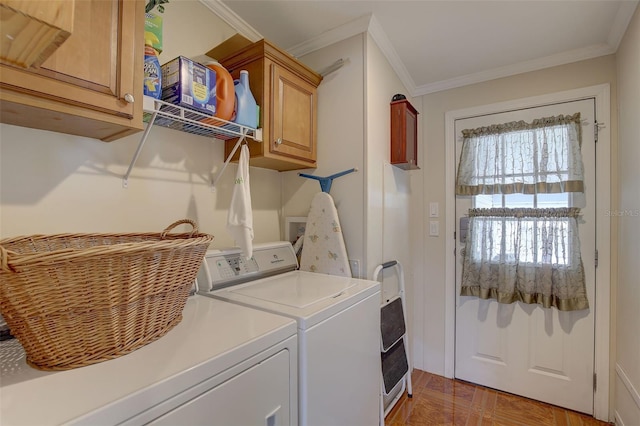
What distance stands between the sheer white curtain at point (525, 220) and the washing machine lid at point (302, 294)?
1.26 meters

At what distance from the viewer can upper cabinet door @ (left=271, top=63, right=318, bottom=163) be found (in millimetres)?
1599


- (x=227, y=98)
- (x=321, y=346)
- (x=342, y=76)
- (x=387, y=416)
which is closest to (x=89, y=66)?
(x=227, y=98)

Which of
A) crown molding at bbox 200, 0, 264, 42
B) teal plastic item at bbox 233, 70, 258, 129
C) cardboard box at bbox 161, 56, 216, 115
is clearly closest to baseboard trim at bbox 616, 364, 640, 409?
teal plastic item at bbox 233, 70, 258, 129

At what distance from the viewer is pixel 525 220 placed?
7.11 feet

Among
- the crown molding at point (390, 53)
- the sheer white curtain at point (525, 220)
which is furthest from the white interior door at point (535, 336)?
the crown molding at point (390, 53)

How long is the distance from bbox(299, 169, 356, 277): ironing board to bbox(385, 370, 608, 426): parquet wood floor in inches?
44.1

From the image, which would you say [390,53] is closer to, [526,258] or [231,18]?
[231,18]

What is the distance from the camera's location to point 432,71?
2.36 metres

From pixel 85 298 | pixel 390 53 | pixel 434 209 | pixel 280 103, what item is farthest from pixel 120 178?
pixel 434 209

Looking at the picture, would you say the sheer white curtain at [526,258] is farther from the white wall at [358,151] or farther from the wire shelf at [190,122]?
the wire shelf at [190,122]

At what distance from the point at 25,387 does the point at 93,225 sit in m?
0.71

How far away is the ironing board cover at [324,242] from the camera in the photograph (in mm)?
1741

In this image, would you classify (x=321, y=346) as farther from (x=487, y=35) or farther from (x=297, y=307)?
(x=487, y=35)

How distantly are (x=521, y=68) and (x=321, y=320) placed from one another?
2.38 metres
